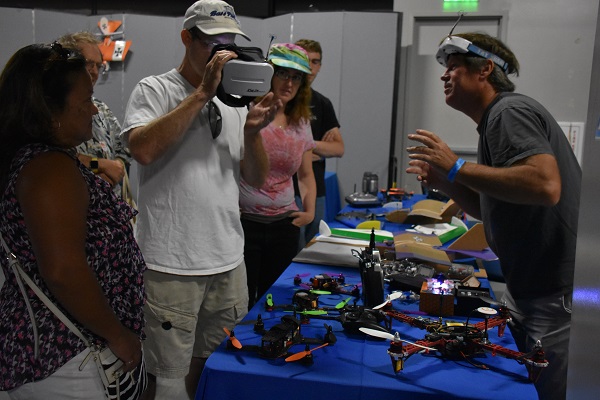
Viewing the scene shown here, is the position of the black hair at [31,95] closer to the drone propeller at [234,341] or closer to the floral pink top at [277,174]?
the drone propeller at [234,341]

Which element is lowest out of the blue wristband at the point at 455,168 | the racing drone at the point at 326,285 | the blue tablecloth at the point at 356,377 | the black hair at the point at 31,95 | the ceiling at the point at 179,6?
the racing drone at the point at 326,285

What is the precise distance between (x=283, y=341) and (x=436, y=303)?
1.80 feet

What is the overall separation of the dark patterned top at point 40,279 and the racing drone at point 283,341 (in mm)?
345

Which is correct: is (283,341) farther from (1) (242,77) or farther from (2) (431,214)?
(2) (431,214)

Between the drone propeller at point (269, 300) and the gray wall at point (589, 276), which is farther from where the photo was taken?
the drone propeller at point (269, 300)

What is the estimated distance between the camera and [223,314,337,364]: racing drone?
128 cm

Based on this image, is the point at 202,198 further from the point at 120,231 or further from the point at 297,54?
the point at 297,54

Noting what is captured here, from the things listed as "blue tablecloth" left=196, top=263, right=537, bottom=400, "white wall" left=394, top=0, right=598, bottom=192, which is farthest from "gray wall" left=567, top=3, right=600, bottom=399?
"white wall" left=394, top=0, right=598, bottom=192

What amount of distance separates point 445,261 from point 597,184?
156 cm

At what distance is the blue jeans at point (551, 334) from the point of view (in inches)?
64.9

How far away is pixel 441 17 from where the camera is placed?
543cm

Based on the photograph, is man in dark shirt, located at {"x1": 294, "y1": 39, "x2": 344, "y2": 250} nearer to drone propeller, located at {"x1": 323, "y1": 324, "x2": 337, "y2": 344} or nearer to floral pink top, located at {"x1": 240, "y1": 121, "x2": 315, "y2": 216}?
floral pink top, located at {"x1": 240, "y1": 121, "x2": 315, "y2": 216}

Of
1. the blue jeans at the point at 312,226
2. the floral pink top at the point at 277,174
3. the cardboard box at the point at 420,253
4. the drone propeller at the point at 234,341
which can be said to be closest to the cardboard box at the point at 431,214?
the blue jeans at the point at 312,226

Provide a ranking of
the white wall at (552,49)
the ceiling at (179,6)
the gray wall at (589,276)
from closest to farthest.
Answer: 1. the gray wall at (589,276)
2. the white wall at (552,49)
3. the ceiling at (179,6)
